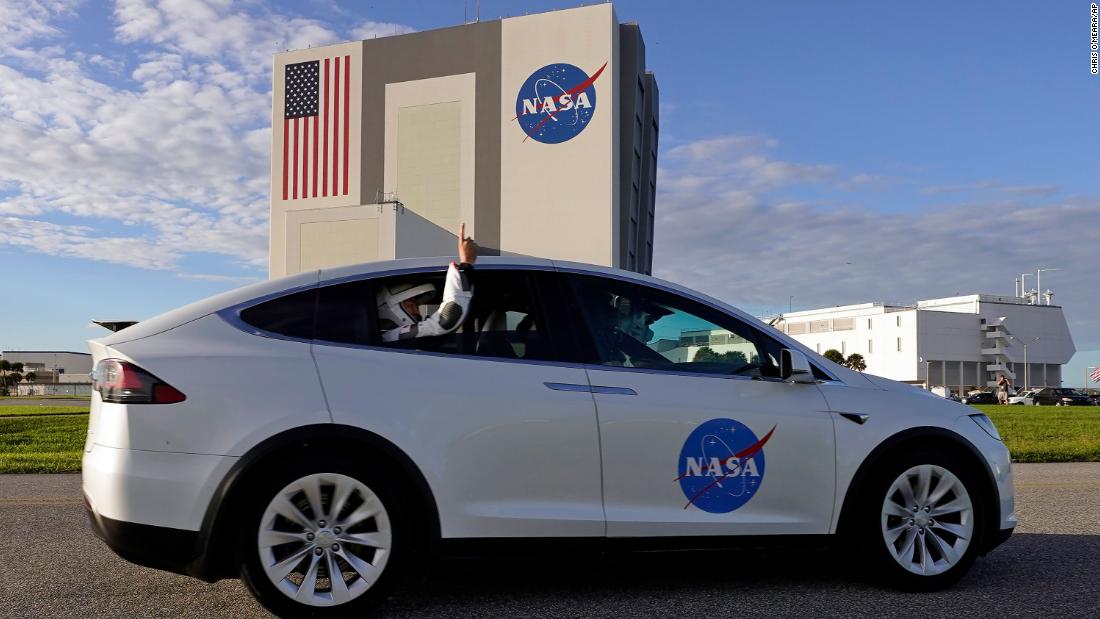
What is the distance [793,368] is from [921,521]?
1.04 meters

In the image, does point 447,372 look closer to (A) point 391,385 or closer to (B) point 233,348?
(A) point 391,385

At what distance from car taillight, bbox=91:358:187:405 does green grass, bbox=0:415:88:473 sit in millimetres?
7673

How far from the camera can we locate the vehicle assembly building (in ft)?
238

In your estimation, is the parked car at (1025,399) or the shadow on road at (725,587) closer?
the shadow on road at (725,587)

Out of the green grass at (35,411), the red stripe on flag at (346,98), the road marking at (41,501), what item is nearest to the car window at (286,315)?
the road marking at (41,501)

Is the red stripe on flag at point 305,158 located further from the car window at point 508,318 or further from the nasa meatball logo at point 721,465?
the nasa meatball logo at point 721,465

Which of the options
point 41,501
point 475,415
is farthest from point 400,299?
point 41,501

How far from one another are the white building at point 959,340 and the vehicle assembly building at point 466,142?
6416 cm

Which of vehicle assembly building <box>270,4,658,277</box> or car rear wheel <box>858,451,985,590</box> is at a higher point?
vehicle assembly building <box>270,4,658,277</box>

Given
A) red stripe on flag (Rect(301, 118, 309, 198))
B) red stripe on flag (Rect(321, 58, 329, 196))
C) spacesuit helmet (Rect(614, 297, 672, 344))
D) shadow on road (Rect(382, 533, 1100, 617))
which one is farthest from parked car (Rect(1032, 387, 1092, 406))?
spacesuit helmet (Rect(614, 297, 672, 344))

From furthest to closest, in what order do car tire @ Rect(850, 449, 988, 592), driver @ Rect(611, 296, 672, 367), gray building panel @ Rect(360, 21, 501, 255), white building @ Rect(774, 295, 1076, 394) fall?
white building @ Rect(774, 295, 1076, 394) → gray building panel @ Rect(360, 21, 501, 255) → car tire @ Rect(850, 449, 988, 592) → driver @ Rect(611, 296, 672, 367)

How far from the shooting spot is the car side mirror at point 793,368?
448 cm

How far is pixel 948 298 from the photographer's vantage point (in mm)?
142000

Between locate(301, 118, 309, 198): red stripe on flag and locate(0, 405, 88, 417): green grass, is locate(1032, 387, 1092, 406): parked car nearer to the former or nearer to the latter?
locate(301, 118, 309, 198): red stripe on flag
